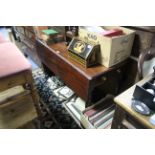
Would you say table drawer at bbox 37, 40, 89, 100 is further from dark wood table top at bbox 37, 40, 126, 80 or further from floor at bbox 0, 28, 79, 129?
floor at bbox 0, 28, 79, 129

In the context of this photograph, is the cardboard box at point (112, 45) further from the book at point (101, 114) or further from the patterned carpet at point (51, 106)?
the patterned carpet at point (51, 106)

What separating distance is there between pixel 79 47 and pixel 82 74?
0.25 meters

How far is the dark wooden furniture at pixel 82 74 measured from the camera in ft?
3.68

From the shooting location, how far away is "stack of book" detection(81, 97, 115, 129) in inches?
45.4

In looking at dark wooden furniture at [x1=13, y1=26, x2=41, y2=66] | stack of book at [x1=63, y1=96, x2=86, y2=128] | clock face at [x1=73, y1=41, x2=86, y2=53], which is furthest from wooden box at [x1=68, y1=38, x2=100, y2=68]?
dark wooden furniture at [x1=13, y1=26, x2=41, y2=66]

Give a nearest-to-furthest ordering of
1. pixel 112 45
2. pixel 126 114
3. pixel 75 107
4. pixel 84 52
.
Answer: pixel 126 114 < pixel 112 45 < pixel 84 52 < pixel 75 107

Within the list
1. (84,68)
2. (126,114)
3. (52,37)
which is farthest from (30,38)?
(126,114)

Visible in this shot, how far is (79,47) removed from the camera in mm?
1216

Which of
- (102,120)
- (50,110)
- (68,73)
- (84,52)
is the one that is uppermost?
(84,52)

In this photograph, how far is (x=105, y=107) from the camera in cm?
130

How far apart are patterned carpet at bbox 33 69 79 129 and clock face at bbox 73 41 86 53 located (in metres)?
0.71

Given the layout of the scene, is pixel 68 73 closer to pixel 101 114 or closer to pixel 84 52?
pixel 84 52

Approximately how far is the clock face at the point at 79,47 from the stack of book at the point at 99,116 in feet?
1.64

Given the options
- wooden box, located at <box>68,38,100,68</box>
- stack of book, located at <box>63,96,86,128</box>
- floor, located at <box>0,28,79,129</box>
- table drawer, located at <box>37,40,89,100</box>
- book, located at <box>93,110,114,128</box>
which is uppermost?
wooden box, located at <box>68,38,100,68</box>
